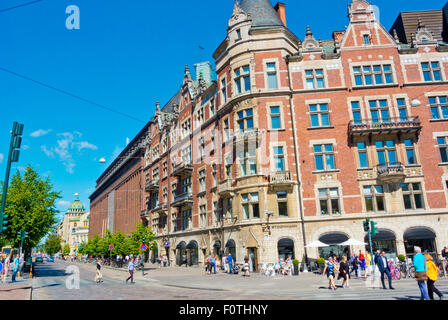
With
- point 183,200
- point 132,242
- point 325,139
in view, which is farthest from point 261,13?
point 132,242

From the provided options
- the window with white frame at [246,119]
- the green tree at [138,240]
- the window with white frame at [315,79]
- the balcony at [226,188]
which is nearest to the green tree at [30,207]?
the green tree at [138,240]

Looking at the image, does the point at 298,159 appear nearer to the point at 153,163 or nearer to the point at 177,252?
the point at 177,252

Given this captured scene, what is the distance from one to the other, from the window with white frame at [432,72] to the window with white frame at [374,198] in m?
11.1

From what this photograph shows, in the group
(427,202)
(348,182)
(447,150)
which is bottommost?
(427,202)

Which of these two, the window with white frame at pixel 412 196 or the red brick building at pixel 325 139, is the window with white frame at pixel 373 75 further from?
the window with white frame at pixel 412 196

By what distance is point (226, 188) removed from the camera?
1260 inches

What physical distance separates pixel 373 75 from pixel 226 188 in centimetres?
1672

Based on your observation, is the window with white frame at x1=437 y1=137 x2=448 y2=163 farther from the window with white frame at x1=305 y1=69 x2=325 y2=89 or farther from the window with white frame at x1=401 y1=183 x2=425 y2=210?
the window with white frame at x1=305 y1=69 x2=325 y2=89

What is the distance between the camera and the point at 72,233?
525 ft

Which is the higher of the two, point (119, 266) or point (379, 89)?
point (379, 89)

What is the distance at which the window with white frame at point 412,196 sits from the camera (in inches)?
1123
